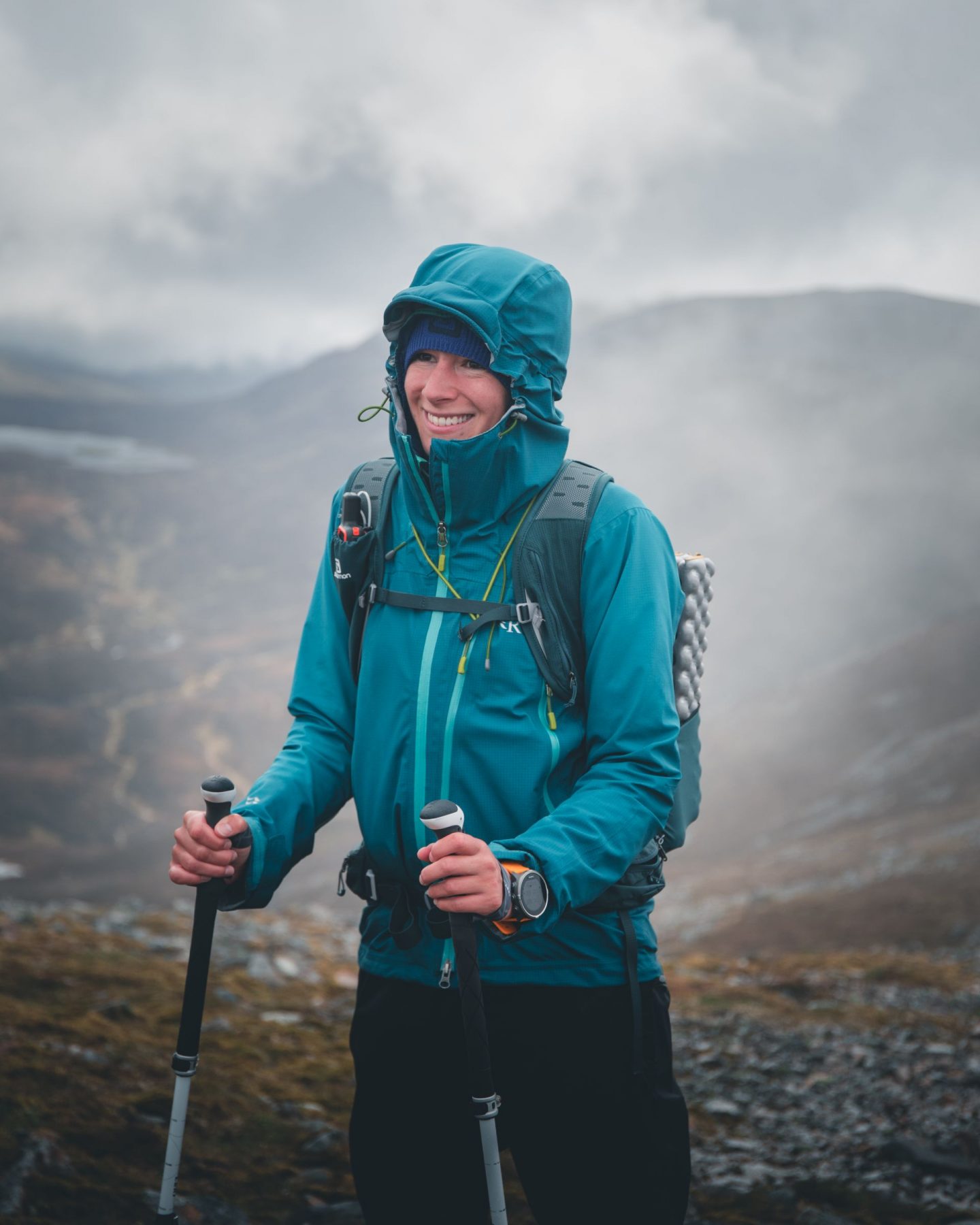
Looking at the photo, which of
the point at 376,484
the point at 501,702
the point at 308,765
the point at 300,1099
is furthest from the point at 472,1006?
the point at 300,1099

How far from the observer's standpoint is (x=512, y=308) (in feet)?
11.8

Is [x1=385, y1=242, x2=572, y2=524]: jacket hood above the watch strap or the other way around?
above

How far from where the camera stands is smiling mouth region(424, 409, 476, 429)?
3.69 metres

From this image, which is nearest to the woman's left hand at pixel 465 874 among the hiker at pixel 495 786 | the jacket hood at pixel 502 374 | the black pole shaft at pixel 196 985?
the hiker at pixel 495 786

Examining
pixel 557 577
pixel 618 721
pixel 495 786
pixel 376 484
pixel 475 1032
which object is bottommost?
pixel 475 1032

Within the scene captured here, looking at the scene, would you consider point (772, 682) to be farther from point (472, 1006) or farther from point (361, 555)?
point (472, 1006)

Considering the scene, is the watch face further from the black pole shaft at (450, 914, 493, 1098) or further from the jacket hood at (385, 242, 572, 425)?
the jacket hood at (385, 242, 572, 425)

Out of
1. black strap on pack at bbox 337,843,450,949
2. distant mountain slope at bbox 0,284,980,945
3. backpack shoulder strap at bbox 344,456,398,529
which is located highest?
distant mountain slope at bbox 0,284,980,945

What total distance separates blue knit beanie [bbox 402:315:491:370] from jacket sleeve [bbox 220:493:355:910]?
77 centimetres

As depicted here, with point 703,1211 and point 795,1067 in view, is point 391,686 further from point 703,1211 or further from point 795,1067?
point 795,1067

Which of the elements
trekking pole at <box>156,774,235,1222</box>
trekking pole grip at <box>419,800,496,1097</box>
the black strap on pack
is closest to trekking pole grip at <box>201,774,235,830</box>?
trekking pole at <box>156,774,235,1222</box>

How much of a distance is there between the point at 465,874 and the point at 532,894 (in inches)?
9.0

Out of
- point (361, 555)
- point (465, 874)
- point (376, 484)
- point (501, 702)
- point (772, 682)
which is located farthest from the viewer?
point (772, 682)

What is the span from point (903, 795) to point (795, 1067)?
70592 millimetres
